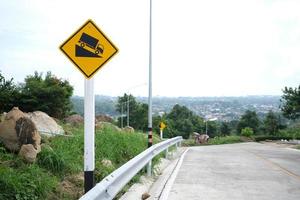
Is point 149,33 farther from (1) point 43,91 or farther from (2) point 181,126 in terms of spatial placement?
(2) point 181,126

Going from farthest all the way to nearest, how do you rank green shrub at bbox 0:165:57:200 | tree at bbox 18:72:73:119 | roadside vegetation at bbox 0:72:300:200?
tree at bbox 18:72:73:119 → roadside vegetation at bbox 0:72:300:200 → green shrub at bbox 0:165:57:200

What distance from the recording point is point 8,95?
85.8 ft

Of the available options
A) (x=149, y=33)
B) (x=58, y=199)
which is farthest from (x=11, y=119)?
(x=149, y=33)

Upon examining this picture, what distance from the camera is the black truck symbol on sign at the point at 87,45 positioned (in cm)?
834

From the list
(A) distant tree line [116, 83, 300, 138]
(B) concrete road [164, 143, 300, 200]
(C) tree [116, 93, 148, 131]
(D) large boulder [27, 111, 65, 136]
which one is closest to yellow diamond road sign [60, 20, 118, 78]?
(B) concrete road [164, 143, 300, 200]

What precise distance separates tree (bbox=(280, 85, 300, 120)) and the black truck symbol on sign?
179 feet

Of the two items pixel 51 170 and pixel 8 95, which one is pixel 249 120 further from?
pixel 51 170

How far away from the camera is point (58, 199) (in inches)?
361

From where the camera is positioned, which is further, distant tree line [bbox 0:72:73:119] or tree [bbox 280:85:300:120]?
tree [bbox 280:85:300:120]

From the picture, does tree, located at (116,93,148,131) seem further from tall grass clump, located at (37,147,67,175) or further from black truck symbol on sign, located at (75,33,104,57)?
black truck symbol on sign, located at (75,33,104,57)

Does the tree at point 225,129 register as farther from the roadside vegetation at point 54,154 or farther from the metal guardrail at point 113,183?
the metal guardrail at point 113,183

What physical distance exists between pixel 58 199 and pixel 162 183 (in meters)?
4.25

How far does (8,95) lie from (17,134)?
53.6ft

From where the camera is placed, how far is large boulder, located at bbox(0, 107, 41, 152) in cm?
1045
